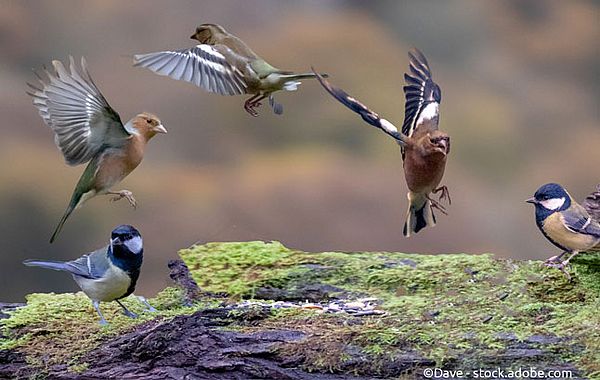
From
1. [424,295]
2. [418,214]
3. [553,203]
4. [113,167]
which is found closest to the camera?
[113,167]

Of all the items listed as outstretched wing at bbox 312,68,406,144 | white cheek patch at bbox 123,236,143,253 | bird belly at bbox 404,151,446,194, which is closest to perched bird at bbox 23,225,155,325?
white cheek patch at bbox 123,236,143,253

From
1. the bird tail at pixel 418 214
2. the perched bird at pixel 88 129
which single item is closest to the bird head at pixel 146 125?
the perched bird at pixel 88 129

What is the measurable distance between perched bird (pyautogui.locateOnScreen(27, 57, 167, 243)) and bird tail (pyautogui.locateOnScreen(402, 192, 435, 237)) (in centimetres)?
85

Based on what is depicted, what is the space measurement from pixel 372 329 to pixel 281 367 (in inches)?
10.6

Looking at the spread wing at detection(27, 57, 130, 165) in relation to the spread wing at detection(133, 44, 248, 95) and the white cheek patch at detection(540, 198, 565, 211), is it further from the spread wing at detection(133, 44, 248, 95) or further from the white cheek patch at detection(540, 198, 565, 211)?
the white cheek patch at detection(540, 198, 565, 211)

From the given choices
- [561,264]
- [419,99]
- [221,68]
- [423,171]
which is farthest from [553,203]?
[221,68]

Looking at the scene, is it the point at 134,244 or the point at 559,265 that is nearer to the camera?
the point at 134,244

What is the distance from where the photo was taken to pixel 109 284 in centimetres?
226

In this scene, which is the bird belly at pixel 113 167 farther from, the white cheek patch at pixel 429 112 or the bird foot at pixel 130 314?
the white cheek patch at pixel 429 112

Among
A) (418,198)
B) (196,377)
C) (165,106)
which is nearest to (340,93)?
(418,198)

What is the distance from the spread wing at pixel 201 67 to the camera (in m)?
1.98

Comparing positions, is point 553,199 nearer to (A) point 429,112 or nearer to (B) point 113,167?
(A) point 429,112

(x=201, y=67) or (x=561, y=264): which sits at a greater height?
(x=201, y=67)

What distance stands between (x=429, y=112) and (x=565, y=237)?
21.8 inches
